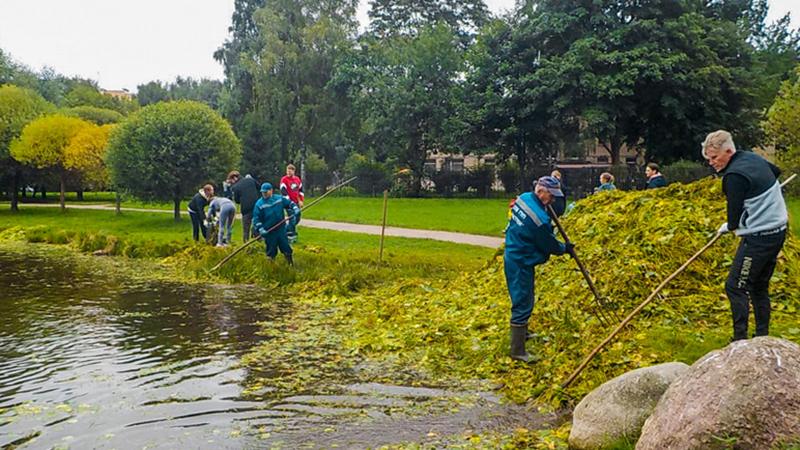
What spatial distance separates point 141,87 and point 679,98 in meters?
73.6

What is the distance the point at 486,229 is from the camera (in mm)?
19922

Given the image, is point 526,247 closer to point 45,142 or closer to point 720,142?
point 720,142

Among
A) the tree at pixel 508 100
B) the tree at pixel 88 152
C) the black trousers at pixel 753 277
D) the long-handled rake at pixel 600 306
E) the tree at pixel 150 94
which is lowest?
the long-handled rake at pixel 600 306

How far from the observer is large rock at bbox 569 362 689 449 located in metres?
4.75

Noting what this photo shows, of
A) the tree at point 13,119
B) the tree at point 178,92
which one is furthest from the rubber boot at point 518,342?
the tree at point 178,92

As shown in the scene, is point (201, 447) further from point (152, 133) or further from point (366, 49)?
point (366, 49)

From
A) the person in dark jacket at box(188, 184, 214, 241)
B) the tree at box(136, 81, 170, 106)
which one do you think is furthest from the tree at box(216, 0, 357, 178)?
the tree at box(136, 81, 170, 106)

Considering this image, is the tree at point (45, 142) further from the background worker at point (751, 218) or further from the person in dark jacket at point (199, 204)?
the background worker at point (751, 218)

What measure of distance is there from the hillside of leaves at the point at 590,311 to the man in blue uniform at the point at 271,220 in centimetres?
320

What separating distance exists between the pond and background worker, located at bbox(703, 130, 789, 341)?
2.04 metres

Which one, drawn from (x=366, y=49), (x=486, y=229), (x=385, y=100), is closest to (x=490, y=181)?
(x=385, y=100)

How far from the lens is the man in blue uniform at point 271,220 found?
12.6m

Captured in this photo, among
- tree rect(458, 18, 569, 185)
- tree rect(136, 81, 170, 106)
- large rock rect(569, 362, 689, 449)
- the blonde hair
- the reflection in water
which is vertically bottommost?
the reflection in water

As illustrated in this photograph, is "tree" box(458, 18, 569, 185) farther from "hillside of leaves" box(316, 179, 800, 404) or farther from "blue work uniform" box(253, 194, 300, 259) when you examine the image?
"hillside of leaves" box(316, 179, 800, 404)
